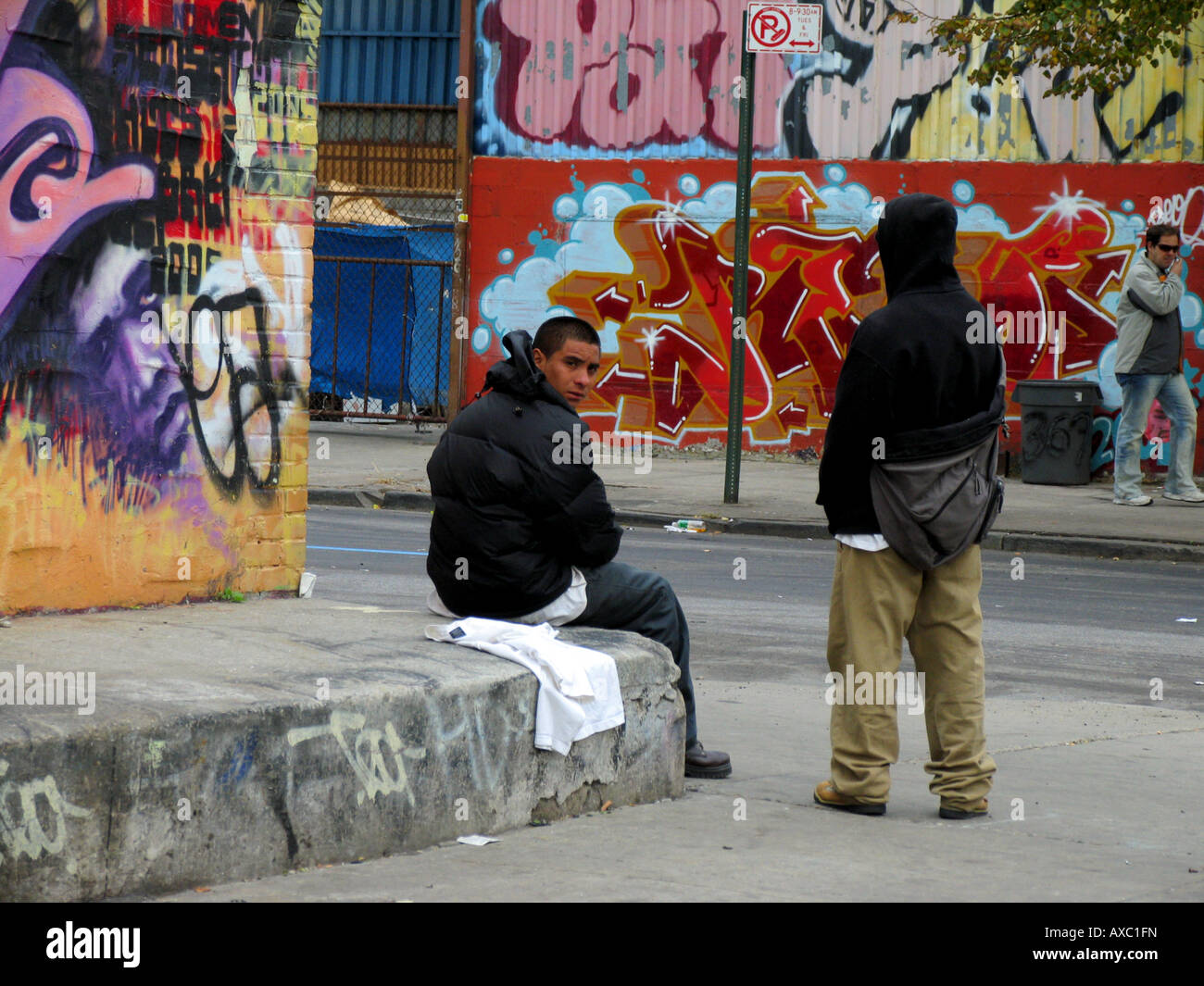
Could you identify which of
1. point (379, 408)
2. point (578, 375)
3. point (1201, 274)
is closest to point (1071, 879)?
point (578, 375)

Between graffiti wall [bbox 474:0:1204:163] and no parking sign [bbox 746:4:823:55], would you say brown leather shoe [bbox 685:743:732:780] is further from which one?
graffiti wall [bbox 474:0:1204:163]

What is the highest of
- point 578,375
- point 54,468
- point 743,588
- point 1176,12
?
point 1176,12

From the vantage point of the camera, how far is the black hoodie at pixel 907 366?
17.1 feet

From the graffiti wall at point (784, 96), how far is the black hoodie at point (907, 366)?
12236 mm

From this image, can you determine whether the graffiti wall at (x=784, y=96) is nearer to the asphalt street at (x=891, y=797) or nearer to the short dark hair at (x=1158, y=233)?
the short dark hair at (x=1158, y=233)

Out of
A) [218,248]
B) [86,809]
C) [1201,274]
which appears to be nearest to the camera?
[86,809]

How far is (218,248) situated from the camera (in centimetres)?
626

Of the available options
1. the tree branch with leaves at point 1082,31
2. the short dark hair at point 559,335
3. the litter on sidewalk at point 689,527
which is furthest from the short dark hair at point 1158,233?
the short dark hair at point 559,335

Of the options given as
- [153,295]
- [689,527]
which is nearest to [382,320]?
[689,527]

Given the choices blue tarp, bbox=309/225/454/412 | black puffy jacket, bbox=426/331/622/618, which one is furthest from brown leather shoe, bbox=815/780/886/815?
blue tarp, bbox=309/225/454/412

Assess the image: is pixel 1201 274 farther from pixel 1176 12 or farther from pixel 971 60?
pixel 1176 12

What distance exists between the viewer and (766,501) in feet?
47.7

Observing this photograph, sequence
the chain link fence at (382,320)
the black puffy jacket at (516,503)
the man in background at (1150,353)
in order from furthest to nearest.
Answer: the chain link fence at (382,320) < the man in background at (1150,353) < the black puffy jacket at (516,503)
